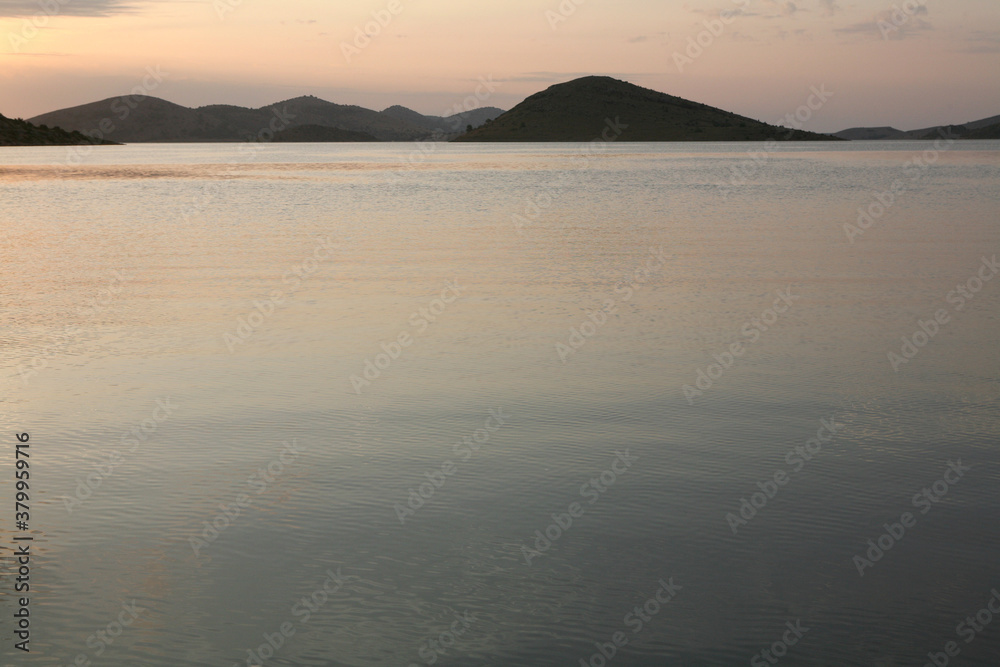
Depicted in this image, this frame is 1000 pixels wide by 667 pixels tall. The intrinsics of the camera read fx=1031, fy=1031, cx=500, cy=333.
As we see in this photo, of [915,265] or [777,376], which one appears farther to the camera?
[915,265]

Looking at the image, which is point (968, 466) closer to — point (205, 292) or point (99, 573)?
point (99, 573)

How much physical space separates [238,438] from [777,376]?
22.5ft

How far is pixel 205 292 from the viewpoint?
810 inches

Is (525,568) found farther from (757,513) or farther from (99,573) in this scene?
(99,573)

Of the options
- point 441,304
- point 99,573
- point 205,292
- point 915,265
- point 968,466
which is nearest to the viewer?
point 99,573

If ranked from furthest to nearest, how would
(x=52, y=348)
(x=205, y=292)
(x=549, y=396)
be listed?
(x=205, y=292) → (x=52, y=348) → (x=549, y=396)

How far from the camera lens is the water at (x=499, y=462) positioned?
667 cm

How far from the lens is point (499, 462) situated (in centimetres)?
984

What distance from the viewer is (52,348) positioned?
15023 mm

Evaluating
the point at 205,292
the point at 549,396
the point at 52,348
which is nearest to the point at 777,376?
the point at 549,396

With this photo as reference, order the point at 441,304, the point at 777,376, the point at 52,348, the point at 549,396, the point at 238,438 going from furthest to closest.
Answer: the point at 441,304
the point at 52,348
the point at 777,376
the point at 549,396
the point at 238,438

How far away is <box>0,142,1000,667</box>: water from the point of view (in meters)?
6.67

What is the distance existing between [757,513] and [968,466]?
8.40 ft

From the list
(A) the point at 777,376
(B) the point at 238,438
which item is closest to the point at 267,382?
(B) the point at 238,438
